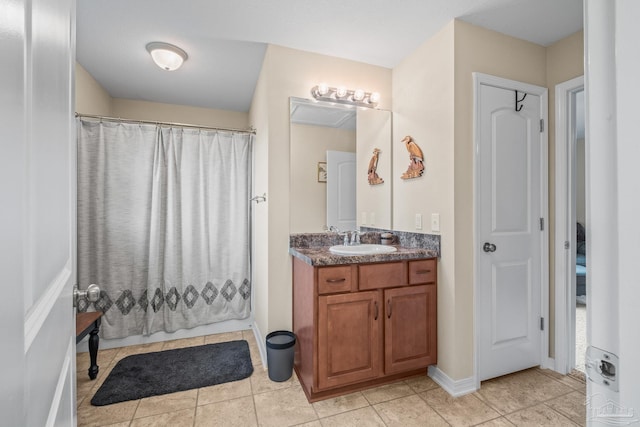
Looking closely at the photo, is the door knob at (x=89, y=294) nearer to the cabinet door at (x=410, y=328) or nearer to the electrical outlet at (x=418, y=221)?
the cabinet door at (x=410, y=328)

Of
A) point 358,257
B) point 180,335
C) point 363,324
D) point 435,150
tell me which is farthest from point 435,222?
point 180,335

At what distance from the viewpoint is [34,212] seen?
1.32 feet

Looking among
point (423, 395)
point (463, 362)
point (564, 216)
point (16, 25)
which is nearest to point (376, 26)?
point (564, 216)

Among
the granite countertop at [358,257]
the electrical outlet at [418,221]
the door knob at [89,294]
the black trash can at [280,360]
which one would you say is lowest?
the black trash can at [280,360]

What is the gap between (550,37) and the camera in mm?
2170

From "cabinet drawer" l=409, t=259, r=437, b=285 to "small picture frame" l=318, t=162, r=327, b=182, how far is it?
0.99m

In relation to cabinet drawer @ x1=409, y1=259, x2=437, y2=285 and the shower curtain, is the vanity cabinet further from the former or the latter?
the shower curtain

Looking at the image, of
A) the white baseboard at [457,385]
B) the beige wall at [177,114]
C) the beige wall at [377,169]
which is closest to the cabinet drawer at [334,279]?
the beige wall at [377,169]

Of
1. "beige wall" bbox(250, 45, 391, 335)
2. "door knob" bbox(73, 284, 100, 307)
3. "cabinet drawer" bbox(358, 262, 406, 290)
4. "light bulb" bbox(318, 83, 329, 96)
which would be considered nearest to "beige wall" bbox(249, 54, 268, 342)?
"beige wall" bbox(250, 45, 391, 335)

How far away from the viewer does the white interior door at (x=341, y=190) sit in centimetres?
253

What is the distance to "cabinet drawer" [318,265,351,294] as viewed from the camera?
183 centimetres

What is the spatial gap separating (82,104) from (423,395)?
367 cm

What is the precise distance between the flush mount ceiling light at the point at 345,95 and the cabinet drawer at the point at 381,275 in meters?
1.41

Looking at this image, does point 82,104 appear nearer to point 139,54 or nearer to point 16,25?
point 139,54
